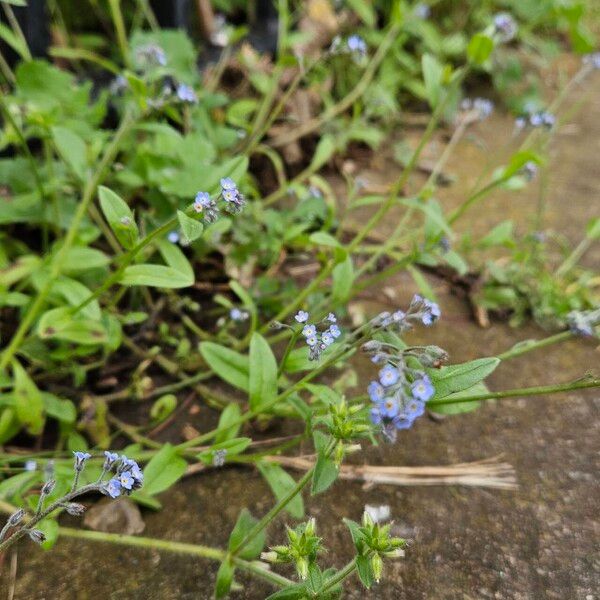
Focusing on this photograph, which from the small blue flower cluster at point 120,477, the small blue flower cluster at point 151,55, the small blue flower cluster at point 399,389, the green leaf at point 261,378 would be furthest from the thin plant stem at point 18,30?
the small blue flower cluster at point 399,389

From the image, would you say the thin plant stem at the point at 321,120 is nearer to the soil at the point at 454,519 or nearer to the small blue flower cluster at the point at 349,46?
the small blue flower cluster at the point at 349,46

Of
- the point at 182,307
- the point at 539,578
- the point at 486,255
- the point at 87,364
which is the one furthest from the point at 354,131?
the point at 539,578

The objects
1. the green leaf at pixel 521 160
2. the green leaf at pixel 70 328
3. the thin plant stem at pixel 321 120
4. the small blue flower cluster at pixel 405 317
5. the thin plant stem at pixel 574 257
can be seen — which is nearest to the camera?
the small blue flower cluster at pixel 405 317

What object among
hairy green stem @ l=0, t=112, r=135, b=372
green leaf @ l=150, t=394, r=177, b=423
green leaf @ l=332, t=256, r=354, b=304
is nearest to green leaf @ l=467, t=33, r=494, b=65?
green leaf @ l=332, t=256, r=354, b=304

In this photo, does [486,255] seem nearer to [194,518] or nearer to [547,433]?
[547,433]

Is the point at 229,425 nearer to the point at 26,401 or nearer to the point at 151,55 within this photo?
the point at 26,401

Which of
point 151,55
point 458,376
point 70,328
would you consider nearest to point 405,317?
point 458,376
